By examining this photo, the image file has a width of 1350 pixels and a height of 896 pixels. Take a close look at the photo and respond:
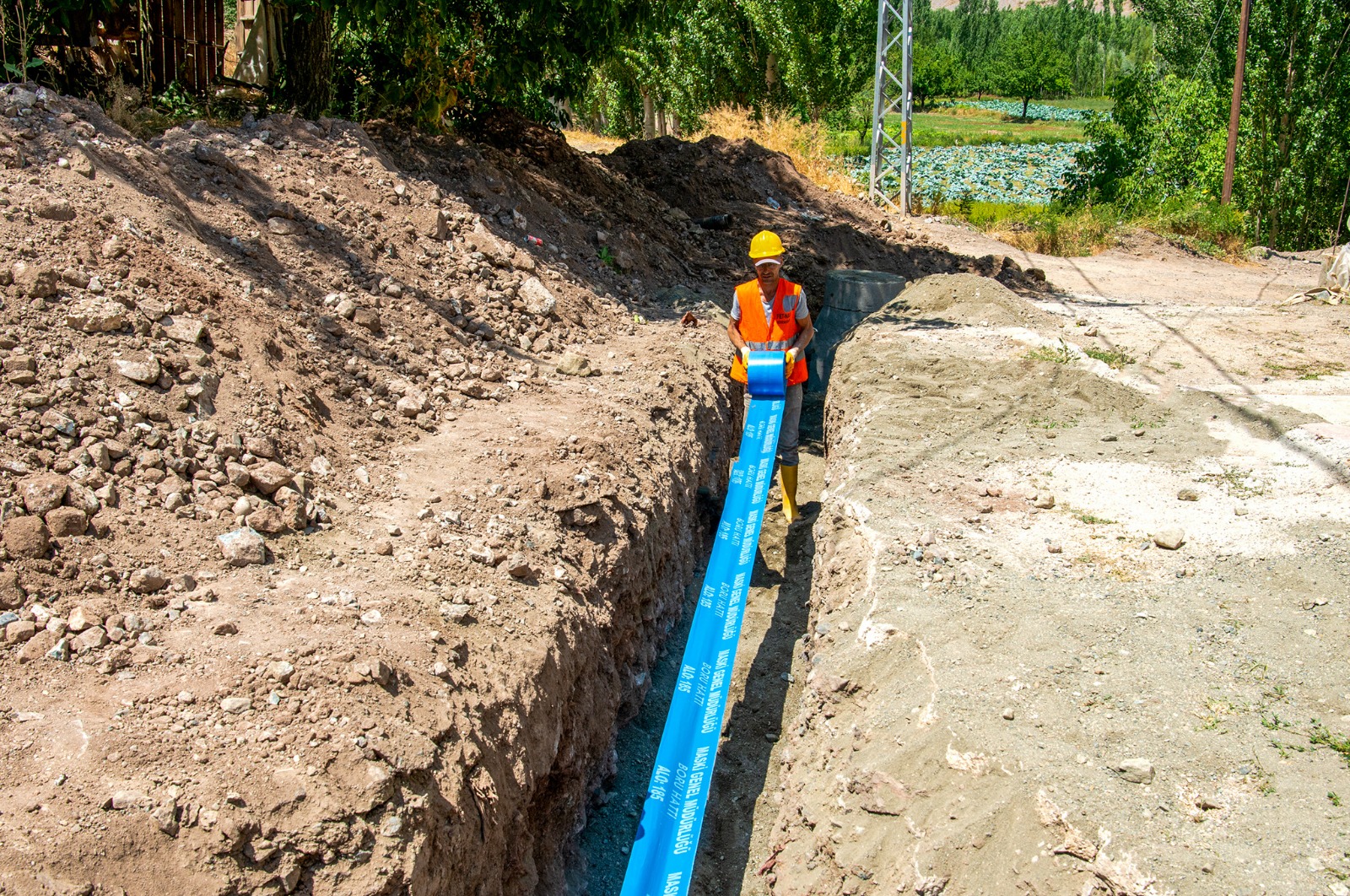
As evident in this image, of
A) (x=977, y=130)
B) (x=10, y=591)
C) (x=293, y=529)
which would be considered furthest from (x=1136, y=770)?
(x=977, y=130)

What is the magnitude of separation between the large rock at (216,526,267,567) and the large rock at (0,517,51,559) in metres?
0.61

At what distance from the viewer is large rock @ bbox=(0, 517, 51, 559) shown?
3.36 metres

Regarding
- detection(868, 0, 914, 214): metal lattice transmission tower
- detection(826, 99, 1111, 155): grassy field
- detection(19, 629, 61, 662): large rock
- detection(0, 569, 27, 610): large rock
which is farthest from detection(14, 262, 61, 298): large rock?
detection(826, 99, 1111, 155): grassy field

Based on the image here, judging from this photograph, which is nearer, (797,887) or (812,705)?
(797,887)

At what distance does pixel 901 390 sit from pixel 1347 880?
4.82m

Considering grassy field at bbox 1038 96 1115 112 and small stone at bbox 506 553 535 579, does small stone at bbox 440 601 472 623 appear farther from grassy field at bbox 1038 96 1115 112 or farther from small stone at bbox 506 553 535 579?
grassy field at bbox 1038 96 1115 112

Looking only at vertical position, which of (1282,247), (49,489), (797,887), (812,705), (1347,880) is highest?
(1282,247)

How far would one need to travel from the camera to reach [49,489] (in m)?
3.59

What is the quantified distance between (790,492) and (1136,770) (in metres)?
4.09

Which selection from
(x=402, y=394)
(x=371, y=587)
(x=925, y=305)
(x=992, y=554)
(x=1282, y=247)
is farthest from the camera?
(x=1282, y=247)

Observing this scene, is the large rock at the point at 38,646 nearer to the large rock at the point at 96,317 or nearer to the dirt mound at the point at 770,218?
the large rock at the point at 96,317

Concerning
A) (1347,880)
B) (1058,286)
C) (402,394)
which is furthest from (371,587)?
(1058,286)

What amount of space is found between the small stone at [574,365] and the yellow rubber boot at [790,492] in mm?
1685

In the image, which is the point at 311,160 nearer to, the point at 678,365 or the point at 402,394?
the point at 402,394
